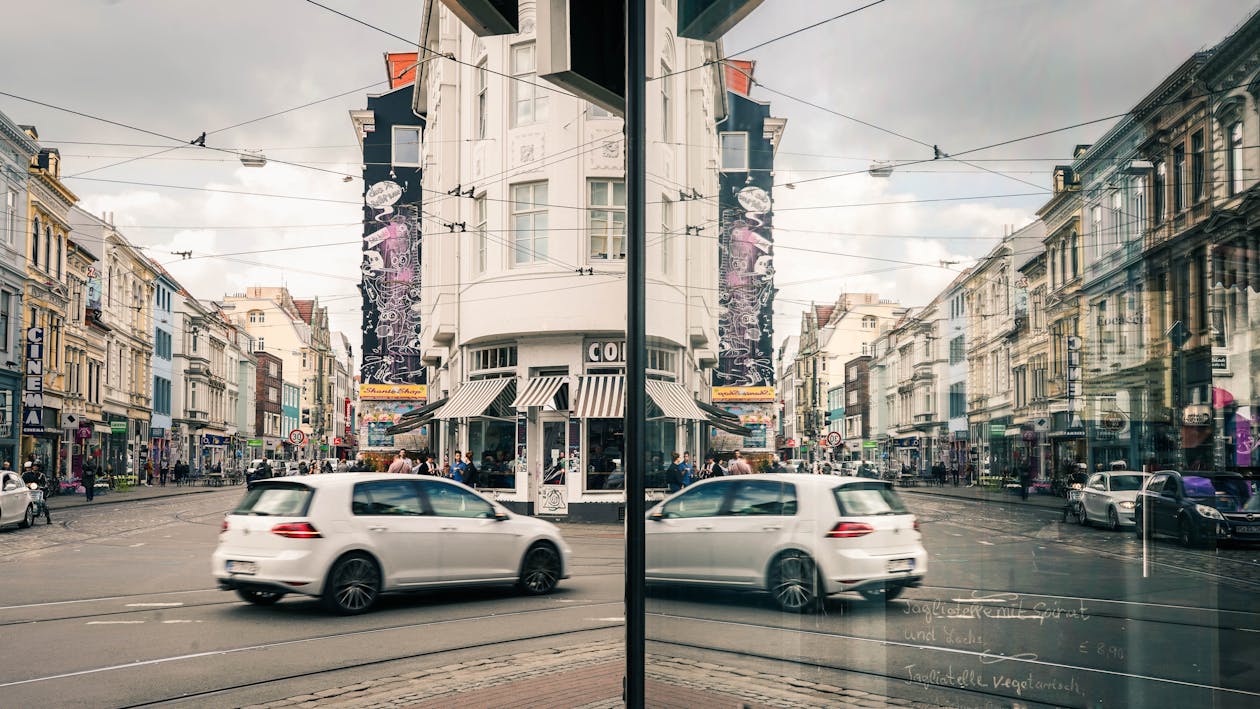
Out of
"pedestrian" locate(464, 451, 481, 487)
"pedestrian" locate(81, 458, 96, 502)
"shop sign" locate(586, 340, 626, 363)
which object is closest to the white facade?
"shop sign" locate(586, 340, 626, 363)

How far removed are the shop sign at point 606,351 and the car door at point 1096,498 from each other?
1.24m

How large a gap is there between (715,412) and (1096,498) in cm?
81

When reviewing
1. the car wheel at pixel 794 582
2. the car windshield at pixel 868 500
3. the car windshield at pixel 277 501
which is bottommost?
the car windshield at pixel 277 501

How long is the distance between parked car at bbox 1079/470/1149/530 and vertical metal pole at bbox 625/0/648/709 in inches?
41.2

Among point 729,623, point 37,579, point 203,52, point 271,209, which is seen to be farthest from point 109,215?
point 729,623

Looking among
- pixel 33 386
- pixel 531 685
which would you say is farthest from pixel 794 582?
pixel 33 386

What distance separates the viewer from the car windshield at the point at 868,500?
142cm

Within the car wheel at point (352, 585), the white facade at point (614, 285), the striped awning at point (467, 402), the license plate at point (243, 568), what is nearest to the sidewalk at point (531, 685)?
the white facade at point (614, 285)

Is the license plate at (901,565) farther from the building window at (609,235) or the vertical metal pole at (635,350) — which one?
the building window at (609,235)

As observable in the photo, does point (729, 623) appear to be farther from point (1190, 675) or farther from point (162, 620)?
point (162, 620)

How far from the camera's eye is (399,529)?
762cm

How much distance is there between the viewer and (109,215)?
71.0ft

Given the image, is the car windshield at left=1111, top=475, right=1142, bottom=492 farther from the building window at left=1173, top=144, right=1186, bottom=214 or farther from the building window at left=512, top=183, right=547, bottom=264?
the building window at left=512, top=183, right=547, bottom=264

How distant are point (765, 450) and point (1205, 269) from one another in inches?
32.4
